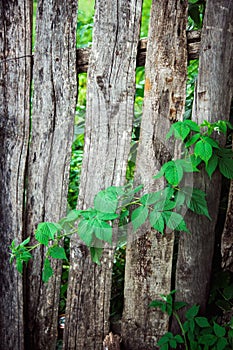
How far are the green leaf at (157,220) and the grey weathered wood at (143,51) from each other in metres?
0.78

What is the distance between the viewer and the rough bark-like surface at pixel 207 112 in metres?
2.04

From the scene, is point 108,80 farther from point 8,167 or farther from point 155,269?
point 155,269

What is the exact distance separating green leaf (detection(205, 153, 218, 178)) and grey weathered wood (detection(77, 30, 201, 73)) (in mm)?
524

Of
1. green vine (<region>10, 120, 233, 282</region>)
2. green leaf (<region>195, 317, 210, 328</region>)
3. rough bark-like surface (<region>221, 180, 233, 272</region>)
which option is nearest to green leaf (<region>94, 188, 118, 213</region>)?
green vine (<region>10, 120, 233, 282</region>)

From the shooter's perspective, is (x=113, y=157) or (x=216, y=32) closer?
(x=216, y=32)

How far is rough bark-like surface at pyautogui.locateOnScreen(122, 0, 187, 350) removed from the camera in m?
2.08

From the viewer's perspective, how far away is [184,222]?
81.0 inches

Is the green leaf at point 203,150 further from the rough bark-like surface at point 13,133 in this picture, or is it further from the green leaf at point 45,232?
the rough bark-like surface at point 13,133

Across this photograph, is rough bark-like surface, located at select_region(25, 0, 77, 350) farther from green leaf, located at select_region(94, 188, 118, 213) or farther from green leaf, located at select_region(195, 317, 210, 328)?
green leaf, located at select_region(195, 317, 210, 328)

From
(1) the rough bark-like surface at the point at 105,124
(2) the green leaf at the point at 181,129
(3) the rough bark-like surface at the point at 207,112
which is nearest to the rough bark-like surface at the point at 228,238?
(3) the rough bark-like surface at the point at 207,112

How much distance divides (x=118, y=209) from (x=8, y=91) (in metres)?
0.88

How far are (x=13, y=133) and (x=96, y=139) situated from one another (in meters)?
0.47

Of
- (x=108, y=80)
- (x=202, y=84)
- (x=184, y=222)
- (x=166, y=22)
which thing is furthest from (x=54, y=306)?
(x=166, y=22)

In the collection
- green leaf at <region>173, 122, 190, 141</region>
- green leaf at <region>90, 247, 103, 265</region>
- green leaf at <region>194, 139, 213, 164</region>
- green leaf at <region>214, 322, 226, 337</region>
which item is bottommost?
green leaf at <region>214, 322, 226, 337</region>
